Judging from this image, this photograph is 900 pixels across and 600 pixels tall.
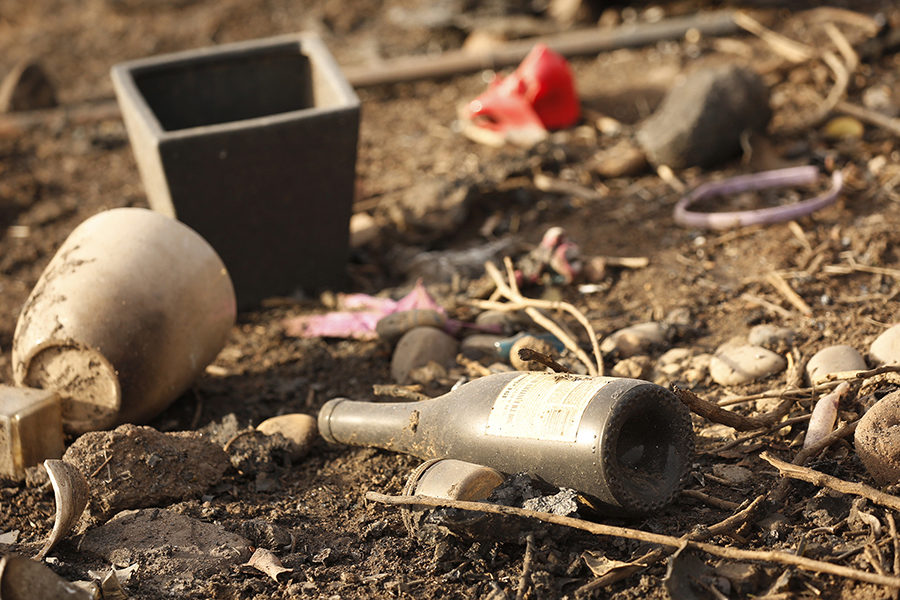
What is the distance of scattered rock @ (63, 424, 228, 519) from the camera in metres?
2.48

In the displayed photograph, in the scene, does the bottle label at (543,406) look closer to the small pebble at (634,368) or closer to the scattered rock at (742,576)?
the scattered rock at (742,576)

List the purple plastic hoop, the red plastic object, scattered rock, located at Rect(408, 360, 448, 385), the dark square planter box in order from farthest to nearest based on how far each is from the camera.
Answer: the red plastic object < the purple plastic hoop < the dark square planter box < scattered rock, located at Rect(408, 360, 448, 385)

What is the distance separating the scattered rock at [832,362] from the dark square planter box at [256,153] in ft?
6.12

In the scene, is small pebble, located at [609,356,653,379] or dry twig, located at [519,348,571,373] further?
small pebble, located at [609,356,653,379]

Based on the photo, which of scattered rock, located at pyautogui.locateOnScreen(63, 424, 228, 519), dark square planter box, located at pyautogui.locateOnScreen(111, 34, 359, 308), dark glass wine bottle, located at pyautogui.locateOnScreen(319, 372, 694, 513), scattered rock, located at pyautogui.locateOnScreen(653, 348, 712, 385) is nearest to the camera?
dark glass wine bottle, located at pyautogui.locateOnScreen(319, 372, 694, 513)

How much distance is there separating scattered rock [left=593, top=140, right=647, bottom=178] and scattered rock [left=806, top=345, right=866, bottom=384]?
1.80 metres

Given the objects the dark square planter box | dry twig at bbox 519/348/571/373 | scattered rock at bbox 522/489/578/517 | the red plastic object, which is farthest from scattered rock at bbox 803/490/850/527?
the red plastic object

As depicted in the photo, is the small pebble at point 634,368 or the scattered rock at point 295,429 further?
the small pebble at point 634,368

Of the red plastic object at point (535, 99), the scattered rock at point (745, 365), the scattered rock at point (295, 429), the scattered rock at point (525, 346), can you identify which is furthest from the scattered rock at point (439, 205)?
the scattered rock at point (745, 365)

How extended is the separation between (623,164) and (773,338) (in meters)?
1.62

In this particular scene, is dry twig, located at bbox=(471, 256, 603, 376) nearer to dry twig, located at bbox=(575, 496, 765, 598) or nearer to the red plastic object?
dry twig, located at bbox=(575, 496, 765, 598)

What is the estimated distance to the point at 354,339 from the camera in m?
3.50

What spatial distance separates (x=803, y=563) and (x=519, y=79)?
3.30 meters

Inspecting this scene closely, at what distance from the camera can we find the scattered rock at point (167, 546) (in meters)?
2.21
